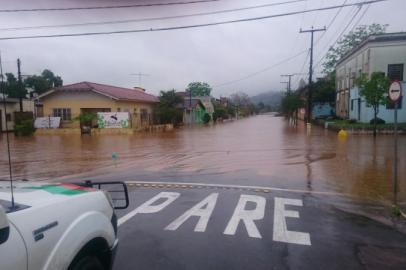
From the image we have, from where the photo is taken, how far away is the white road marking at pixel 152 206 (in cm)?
676

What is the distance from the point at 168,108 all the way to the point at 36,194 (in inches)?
1730

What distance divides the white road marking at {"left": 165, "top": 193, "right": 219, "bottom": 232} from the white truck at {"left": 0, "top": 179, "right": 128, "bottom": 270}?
296cm

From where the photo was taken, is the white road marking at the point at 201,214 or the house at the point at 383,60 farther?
the house at the point at 383,60

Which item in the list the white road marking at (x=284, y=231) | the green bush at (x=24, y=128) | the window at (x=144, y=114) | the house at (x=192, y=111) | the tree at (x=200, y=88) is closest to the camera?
the white road marking at (x=284, y=231)

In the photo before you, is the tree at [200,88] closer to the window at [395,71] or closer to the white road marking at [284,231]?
the window at [395,71]

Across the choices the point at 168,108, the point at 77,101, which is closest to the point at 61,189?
the point at 77,101

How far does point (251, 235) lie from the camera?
18.9ft

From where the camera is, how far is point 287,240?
5547 millimetres

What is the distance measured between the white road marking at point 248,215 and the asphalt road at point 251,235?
0.6 inches

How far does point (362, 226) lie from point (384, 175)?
6.04 meters

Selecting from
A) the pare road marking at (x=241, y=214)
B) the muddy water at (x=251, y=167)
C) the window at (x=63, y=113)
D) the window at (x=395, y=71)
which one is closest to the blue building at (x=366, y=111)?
the window at (x=395, y=71)

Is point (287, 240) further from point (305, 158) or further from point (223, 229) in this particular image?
point (305, 158)

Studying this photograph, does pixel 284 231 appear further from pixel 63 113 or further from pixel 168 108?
pixel 168 108

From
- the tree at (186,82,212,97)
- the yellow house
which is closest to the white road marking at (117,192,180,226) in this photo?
the yellow house
